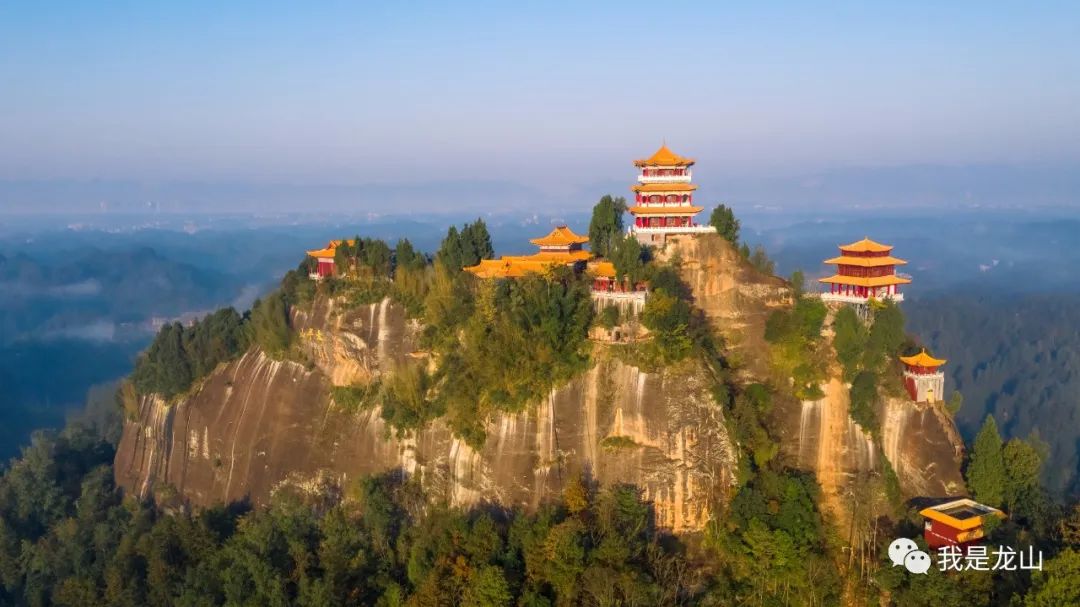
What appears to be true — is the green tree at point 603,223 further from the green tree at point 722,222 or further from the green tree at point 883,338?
the green tree at point 883,338

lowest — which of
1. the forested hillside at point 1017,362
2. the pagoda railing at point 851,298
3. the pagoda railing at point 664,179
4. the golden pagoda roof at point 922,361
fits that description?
the forested hillside at point 1017,362

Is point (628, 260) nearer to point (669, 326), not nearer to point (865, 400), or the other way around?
point (669, 326)

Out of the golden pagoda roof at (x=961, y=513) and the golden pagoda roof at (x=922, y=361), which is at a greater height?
the golden pagoda roof at (x=922, y=361)

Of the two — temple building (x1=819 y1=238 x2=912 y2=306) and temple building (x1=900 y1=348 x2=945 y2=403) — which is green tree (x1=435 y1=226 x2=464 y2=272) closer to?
temple building (x1=819 y1=238 x2=912 y2=306)

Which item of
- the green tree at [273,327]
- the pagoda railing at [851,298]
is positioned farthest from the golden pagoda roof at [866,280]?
the green tree at [273,327]

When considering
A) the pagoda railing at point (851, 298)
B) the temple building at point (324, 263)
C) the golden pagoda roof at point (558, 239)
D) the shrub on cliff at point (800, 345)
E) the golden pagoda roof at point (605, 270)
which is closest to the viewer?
the shrub on cliff at point (800, 345)

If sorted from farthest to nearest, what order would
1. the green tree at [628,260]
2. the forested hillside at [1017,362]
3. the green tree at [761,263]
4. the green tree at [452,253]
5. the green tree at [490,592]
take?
the forested hillside at [1017,362]
the green tree at [452,253]
the green tree at [761,263]
the green tree at [628,260]
the green tree at [490,592]

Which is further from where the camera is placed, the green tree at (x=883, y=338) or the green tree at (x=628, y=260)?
the green tree at (x=628, y=260)

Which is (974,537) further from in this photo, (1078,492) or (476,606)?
(1078,492)
